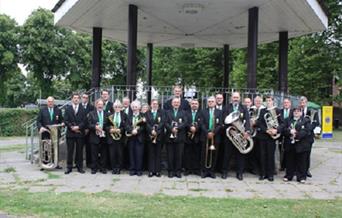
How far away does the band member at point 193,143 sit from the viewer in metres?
10.2

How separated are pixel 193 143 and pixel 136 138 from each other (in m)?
1.37

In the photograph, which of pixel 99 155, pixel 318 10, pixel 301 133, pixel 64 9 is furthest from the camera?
pixel 64 9

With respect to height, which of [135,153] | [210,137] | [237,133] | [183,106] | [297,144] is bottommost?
[135,153]

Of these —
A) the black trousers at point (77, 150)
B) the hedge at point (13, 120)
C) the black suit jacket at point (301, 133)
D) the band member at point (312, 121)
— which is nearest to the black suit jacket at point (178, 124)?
the black trousers at point (77, 150)

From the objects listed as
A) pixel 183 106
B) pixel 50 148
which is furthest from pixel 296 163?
pixel 50 148

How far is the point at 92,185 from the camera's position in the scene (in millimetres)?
9023

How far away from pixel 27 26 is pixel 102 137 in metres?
26.4

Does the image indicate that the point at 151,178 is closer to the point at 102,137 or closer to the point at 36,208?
the point at 102,137

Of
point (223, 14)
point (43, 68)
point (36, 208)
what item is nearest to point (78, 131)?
point (36, 208)

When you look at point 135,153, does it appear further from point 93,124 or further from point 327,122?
point 327,122

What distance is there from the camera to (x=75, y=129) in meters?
10.5

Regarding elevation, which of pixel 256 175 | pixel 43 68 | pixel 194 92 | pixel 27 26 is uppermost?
pixel 27 26

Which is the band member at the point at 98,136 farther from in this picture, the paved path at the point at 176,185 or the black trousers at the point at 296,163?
the black trousers at the point at 296,163

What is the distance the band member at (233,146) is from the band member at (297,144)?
37.2 inches
